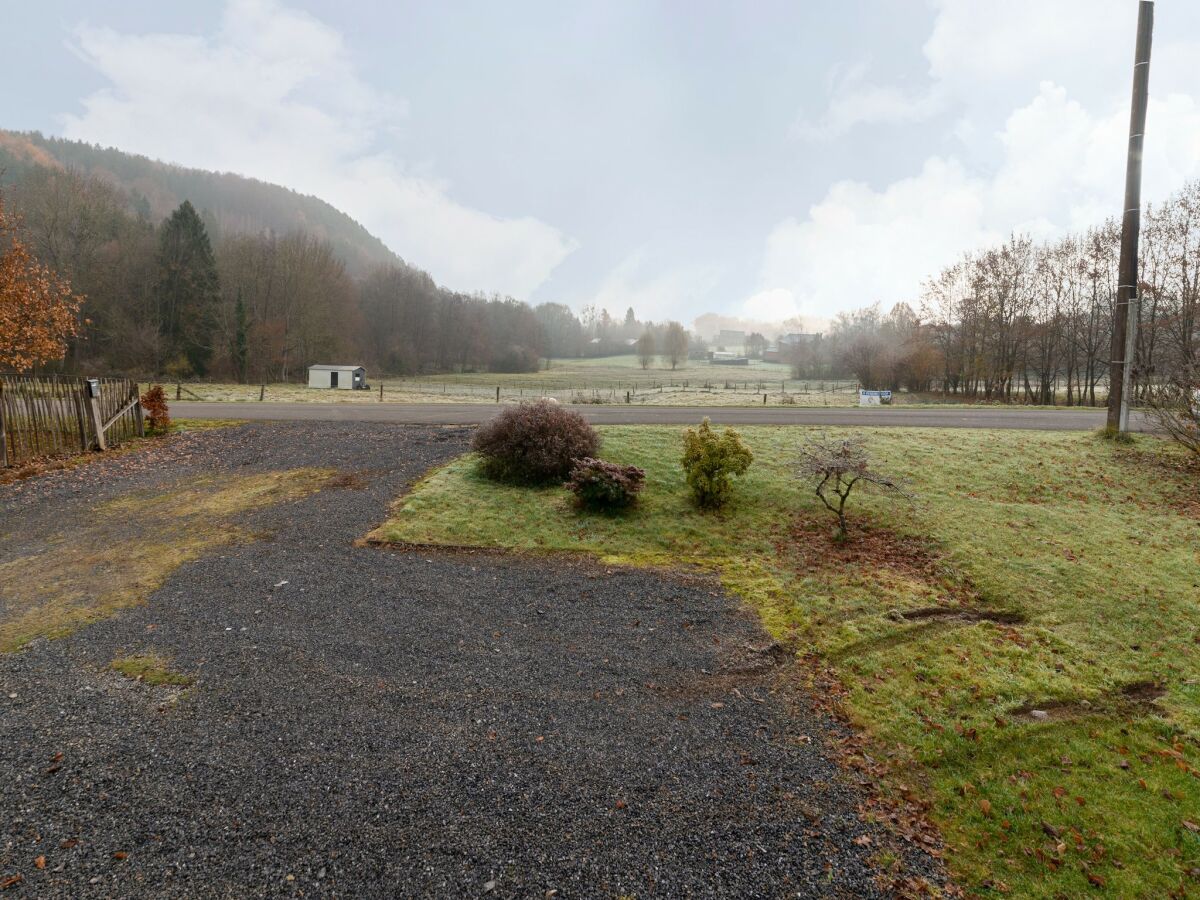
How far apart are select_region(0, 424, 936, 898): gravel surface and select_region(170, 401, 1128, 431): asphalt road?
11737 mm

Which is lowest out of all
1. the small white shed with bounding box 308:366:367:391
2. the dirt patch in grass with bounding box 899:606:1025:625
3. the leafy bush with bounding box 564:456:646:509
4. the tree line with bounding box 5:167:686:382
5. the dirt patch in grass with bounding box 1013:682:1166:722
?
the dirt patch in grass with bounding box 1013:682:1166:722

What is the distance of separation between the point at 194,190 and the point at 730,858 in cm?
14918

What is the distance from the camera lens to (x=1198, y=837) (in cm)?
332

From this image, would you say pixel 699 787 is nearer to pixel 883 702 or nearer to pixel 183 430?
pixel 883 702

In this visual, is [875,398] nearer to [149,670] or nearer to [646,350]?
[149,670]

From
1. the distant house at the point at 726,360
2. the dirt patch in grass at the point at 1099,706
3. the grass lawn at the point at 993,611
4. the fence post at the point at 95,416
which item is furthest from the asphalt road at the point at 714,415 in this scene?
the distant house at the point at 726,360

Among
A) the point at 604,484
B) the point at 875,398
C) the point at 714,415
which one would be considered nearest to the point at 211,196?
the point at 875,398

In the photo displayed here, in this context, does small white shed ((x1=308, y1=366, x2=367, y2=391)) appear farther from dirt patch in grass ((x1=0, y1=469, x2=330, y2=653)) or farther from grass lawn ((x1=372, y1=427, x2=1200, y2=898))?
grass lawn ((x1=372, y1=427, x2=1200, y2=898))

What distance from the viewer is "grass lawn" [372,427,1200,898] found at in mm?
3486

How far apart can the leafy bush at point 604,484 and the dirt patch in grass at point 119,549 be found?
5337mm

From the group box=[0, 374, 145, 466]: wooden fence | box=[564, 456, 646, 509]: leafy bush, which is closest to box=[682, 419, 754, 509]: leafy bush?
box=[564, 456, 646, 509]: leafy bush

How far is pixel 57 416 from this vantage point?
13.3m

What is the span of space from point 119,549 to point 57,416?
26.9 feet

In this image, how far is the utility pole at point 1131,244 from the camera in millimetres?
13523
